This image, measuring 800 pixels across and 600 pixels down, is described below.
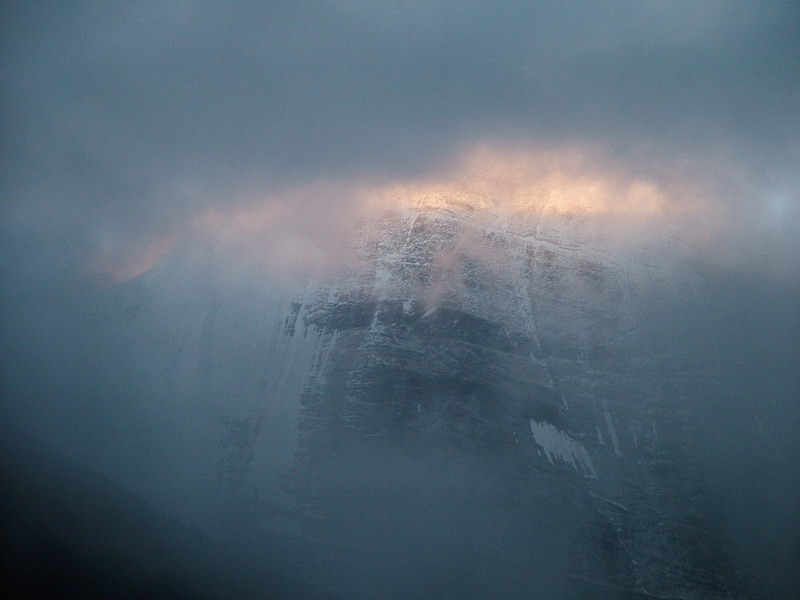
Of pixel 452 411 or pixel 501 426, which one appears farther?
pixel 452 411

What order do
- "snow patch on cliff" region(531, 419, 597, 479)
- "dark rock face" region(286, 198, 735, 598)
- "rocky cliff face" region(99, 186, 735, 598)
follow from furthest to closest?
"snow patch on cliff" region(531, 419, 597, 479) < "rocky cliff face" region(99, 186, 735, 598) < "dark rock face" region(286, 198, 735, 598)

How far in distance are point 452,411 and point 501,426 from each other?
25.2ft

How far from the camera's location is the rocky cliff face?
6762 centimetres

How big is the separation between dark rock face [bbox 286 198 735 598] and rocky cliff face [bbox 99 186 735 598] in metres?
0.28

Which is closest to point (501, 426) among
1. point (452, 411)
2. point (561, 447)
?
point (452, 411)

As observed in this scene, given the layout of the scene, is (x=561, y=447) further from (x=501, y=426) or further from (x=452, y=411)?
(x=452, y=411)

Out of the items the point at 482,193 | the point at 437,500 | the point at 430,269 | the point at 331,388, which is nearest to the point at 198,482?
the point at 331,388

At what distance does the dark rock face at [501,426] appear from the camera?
6681 cm

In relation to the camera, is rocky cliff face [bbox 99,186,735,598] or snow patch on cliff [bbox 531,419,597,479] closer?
rocky cliff face [bbox 99,186,735,598]

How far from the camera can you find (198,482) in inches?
2970

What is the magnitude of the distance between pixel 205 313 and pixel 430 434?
5058cm

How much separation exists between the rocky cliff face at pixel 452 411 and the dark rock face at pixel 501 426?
282 millimetres

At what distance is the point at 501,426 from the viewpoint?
79500mm

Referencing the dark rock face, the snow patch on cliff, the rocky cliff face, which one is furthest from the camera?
the snow patch on cliff
